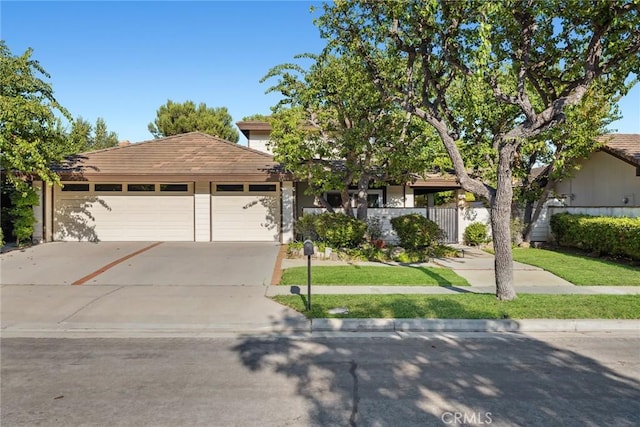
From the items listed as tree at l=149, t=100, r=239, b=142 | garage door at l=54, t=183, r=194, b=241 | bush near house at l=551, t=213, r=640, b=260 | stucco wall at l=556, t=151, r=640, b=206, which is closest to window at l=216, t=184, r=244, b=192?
garage door at l=54, t=183, r=194, b=241

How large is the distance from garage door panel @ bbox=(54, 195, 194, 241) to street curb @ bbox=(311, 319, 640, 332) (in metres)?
11.1

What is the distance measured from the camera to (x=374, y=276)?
33.3 ft

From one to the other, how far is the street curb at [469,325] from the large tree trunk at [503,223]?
1195 millimetres

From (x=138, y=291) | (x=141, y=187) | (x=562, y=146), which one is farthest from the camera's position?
(x=141, y=187)

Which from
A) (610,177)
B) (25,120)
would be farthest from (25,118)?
(610,177)

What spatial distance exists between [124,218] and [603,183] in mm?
18718

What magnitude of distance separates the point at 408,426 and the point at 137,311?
5454mm

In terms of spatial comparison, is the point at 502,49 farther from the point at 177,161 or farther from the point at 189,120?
the point at 189,120

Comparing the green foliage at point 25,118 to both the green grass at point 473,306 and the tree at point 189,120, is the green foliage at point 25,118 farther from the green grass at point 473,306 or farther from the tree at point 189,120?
the tree at point 189,120

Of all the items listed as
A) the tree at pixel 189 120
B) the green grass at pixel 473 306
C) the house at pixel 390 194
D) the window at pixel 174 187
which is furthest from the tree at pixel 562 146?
the tree at pixel 189 120

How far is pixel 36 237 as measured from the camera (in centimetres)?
1566

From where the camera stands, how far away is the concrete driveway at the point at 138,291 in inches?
267

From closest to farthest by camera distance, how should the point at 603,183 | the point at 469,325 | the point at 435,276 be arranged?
the point at 469,325 → the point at 435,276 → the point at 603,183

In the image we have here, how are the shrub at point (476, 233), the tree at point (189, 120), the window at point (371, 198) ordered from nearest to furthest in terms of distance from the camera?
the shrub at point (476, 233) < the window at point (371, 198) < the tree at point (189, 120)
